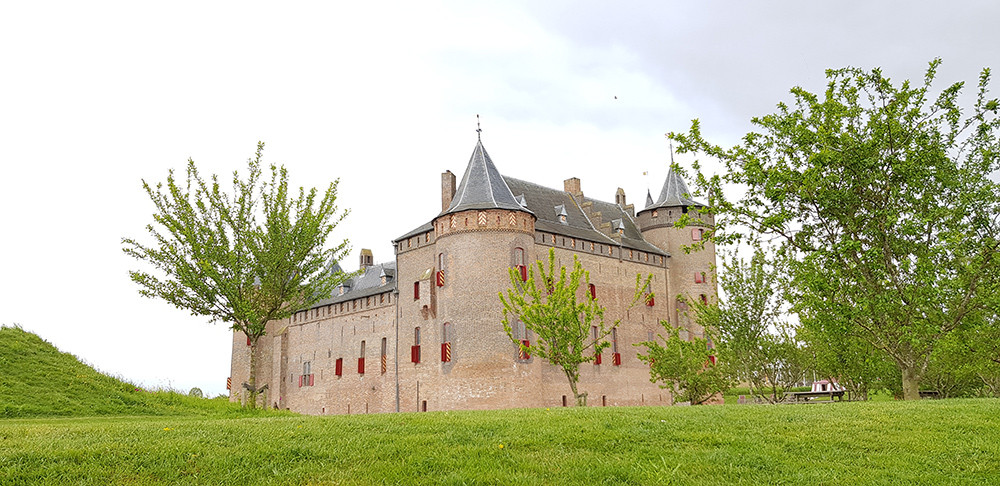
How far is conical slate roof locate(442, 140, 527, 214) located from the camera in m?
35.8

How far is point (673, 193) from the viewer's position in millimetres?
43812

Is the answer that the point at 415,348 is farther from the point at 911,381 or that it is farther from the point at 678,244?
the point at 911,381

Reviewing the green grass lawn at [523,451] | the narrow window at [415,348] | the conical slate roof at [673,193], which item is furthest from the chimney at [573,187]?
the green grass lawn at [523,451]

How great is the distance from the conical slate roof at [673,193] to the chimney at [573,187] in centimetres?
434

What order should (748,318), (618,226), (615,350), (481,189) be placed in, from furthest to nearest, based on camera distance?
(618,226) → (615,350) → (481,189) → (748,318)

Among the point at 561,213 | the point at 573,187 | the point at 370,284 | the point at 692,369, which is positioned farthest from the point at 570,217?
the point at 692,369

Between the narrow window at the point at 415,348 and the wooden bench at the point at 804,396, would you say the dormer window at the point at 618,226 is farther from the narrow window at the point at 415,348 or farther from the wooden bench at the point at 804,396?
the narrow window at the point at 415,348

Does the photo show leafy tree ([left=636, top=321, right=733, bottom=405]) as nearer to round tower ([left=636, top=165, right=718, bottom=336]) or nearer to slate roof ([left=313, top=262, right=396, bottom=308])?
round tower ([left=636, top=165, right=718, bottom=336])

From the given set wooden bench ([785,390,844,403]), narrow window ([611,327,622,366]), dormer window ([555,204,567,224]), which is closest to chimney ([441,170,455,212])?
dormer window ([555,204,567,224])

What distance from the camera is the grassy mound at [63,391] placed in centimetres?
1847

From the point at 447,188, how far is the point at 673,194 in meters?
13.4

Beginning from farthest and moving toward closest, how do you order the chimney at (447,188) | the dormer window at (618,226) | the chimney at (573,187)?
the chimney at (573,187)
the dormer window at (618,226)
the chimney at (447,188)

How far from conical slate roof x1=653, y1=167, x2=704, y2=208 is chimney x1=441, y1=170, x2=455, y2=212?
12.2 m

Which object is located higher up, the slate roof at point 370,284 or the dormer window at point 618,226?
the dormer window at point 618,226
